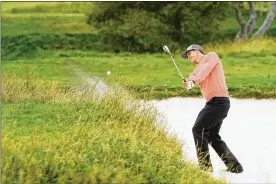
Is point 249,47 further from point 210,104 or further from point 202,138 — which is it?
point 202,138

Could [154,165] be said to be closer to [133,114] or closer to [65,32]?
[133,114]

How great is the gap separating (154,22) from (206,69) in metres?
22.0

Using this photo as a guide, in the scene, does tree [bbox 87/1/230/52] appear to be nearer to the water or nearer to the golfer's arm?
the water

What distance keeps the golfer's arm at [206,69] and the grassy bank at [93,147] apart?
3.20 feet

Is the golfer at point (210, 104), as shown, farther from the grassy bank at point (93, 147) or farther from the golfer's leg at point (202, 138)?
the grassy bank at point (93, 147)

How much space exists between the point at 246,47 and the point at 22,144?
2155 centimetres

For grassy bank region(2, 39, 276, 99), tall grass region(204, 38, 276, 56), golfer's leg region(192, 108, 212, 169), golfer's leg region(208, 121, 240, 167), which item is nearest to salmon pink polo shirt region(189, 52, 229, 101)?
golfer's leg region(192, 108, 212, 169)

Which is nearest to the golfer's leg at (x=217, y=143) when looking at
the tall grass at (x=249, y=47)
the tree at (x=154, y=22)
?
the tall grass at (x=249, y=47)

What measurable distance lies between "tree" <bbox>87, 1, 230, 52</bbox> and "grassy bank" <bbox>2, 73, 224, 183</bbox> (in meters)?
19.2

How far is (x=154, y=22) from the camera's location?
3269cm

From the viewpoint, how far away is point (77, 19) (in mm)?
42156

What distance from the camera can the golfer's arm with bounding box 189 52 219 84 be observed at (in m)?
10.7

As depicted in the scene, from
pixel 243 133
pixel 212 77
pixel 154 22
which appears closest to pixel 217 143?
pixel 212 77

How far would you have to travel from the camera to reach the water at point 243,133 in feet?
36.1
